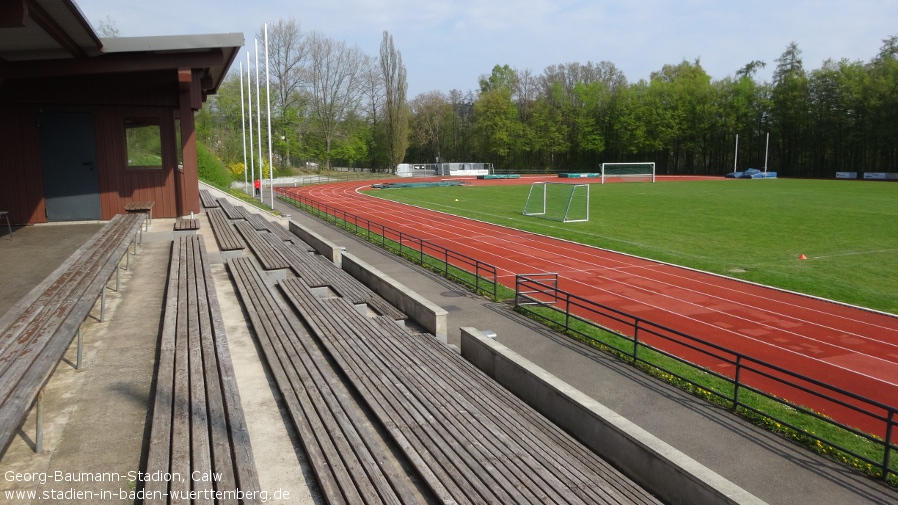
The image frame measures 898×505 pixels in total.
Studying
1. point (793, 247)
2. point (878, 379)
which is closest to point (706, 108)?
point (793, 247)

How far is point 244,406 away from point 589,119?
3894 inches

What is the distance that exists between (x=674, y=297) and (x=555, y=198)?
2842 centimetres

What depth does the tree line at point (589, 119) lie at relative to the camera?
247ft

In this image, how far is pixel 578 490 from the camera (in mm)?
5227

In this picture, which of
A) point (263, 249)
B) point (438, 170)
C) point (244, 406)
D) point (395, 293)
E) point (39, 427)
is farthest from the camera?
point (438, 170)

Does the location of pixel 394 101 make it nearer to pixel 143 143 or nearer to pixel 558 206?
pixel 558 206

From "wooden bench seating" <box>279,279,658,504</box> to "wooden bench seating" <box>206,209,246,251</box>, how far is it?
413 centimetres

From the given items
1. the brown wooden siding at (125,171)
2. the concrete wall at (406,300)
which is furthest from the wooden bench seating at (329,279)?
the brown wooden siding at (125,171)

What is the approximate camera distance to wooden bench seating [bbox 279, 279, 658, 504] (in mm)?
5082

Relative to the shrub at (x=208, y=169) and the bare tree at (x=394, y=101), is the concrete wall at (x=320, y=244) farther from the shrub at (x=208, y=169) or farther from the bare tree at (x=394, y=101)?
the bare tree at (x=394, y=101)

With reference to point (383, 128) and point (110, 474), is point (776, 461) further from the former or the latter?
point (383, 128)

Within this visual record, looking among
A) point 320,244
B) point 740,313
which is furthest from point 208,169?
point 740,313

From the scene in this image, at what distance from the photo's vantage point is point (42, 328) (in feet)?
18.4

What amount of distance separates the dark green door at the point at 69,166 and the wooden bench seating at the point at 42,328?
693 cm
